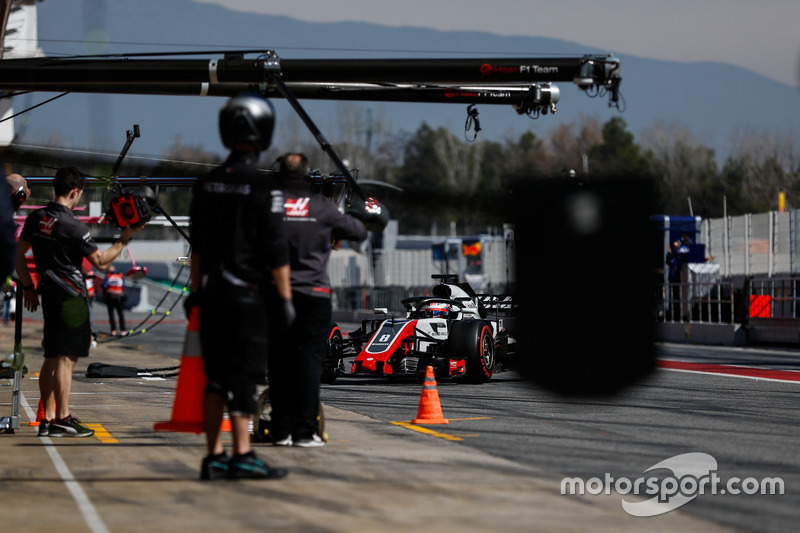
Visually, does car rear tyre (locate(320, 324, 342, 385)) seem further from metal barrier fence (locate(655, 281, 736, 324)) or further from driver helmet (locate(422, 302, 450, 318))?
metal barrier fence (locate(655, 281, 736, 324))

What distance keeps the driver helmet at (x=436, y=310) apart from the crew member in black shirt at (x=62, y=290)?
6.86m

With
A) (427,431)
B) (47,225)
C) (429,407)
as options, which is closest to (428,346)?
(429,407)

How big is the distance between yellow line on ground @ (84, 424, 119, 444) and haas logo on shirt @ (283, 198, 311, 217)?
86.2 inches

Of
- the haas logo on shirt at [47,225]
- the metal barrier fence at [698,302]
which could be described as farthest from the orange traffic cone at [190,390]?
the metal barrier fence at [698,302]

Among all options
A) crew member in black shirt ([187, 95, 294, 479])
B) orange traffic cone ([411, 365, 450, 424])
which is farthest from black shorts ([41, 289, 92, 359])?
orange traffic cone ([411, 365, 450, 424])

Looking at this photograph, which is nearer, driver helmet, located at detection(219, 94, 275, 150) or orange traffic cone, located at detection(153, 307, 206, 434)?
driver helmet, located at detection(219, 94, 275, 150)

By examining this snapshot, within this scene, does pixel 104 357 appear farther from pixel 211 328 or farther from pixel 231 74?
pixel 211 328

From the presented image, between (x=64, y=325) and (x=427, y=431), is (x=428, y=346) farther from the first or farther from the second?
(x=64, y=325)

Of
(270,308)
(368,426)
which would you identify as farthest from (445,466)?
(368,426)

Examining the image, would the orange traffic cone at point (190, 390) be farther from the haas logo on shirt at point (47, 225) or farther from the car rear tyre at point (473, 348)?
the car rear tyre at point (473, 348)

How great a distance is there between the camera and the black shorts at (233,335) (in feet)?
20.1

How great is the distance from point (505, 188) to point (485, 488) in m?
3.79

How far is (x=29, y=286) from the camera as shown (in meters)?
8.87

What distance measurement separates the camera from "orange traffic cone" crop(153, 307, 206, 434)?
658cm
